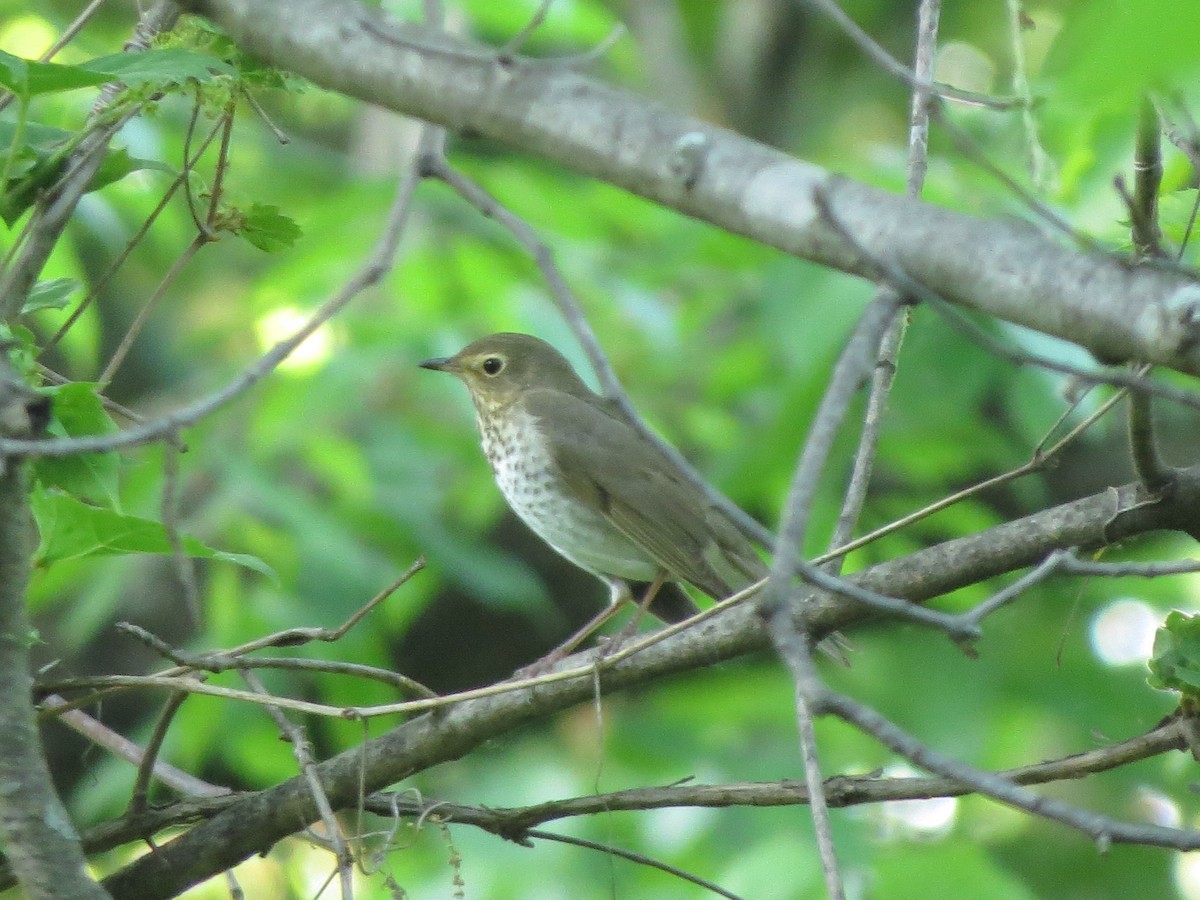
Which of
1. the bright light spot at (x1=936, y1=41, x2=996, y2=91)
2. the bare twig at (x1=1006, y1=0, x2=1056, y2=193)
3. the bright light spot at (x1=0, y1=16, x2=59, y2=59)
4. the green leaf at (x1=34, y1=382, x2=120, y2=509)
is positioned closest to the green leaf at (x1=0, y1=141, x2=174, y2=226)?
the green leaf at (x1=34, y1=382, x2=120, y2=509)

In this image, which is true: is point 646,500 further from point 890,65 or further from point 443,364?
point 890,65

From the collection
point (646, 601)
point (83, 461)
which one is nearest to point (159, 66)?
point (83, 461)

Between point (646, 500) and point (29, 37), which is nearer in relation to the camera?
point (646, 500)

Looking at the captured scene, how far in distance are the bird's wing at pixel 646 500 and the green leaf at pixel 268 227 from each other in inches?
70.5

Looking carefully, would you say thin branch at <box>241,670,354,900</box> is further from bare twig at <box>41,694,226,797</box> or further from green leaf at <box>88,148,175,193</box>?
green leaf at <box>88,148,175,193</box>

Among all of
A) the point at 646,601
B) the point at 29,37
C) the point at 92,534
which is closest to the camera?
the point at 92,534

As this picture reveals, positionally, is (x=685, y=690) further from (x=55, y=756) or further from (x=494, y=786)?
(x=55, y=756)

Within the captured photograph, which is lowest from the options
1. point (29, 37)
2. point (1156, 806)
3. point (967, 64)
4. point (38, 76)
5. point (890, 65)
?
point (1156, 806)

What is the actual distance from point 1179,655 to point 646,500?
89.9 inches

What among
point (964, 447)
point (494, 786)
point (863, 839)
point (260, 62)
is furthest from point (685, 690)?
point (260, 62)

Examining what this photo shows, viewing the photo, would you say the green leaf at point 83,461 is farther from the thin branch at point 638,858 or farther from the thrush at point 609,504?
the thrush at point 609,504

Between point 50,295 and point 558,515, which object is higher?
point 50,295

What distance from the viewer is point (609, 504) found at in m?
3.81

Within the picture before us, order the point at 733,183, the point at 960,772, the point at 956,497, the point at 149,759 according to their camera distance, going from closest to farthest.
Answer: the point at 960,772, the point at 733,183, the point at 956,497, the point at 149,759
